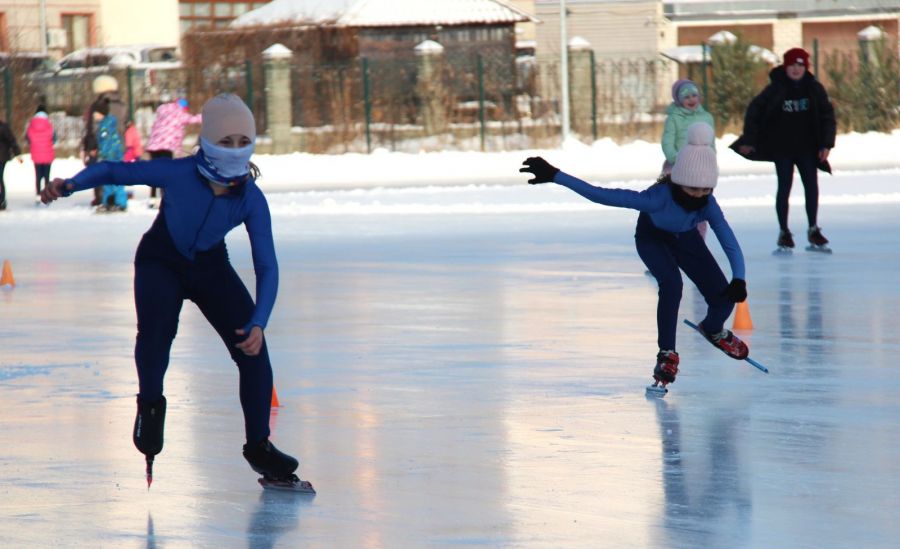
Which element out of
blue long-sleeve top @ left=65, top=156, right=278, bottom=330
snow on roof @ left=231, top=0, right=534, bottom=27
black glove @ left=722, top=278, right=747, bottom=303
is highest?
snow on roof @ left=231, top=0, right=534, bottom=27

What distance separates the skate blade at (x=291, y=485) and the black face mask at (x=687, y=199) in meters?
2.91

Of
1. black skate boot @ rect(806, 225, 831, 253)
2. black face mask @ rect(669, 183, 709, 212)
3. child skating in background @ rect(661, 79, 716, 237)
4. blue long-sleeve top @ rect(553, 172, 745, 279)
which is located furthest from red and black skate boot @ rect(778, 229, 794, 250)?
black face mask @ rect(669, 183, 709, 212)

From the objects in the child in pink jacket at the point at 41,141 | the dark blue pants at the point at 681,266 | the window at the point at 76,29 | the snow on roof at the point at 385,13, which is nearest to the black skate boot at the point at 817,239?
the dark blue pants at the point at 681,266

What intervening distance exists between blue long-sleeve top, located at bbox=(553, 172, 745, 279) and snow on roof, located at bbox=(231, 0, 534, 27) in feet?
Result: 123

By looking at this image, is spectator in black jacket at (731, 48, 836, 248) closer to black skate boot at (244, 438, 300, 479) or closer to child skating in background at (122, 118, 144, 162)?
black skate boot at (244, 438, 300, 479)

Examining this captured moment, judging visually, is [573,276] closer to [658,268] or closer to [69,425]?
[658,268]

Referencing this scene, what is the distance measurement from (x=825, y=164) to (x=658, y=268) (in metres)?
6.94

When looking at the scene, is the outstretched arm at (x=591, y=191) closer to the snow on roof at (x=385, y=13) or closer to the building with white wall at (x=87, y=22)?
the snow on roof at (x=385, y=13)

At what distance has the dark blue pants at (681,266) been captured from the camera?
8.79m

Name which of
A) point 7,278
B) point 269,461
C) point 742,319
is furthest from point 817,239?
point 269,461

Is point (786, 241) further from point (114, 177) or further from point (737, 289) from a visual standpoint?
point (114, 177)

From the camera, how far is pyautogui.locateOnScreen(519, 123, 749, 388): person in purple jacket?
27.1ft

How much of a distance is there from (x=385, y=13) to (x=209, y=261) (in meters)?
41.2

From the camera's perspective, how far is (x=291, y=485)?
6.25 metres
